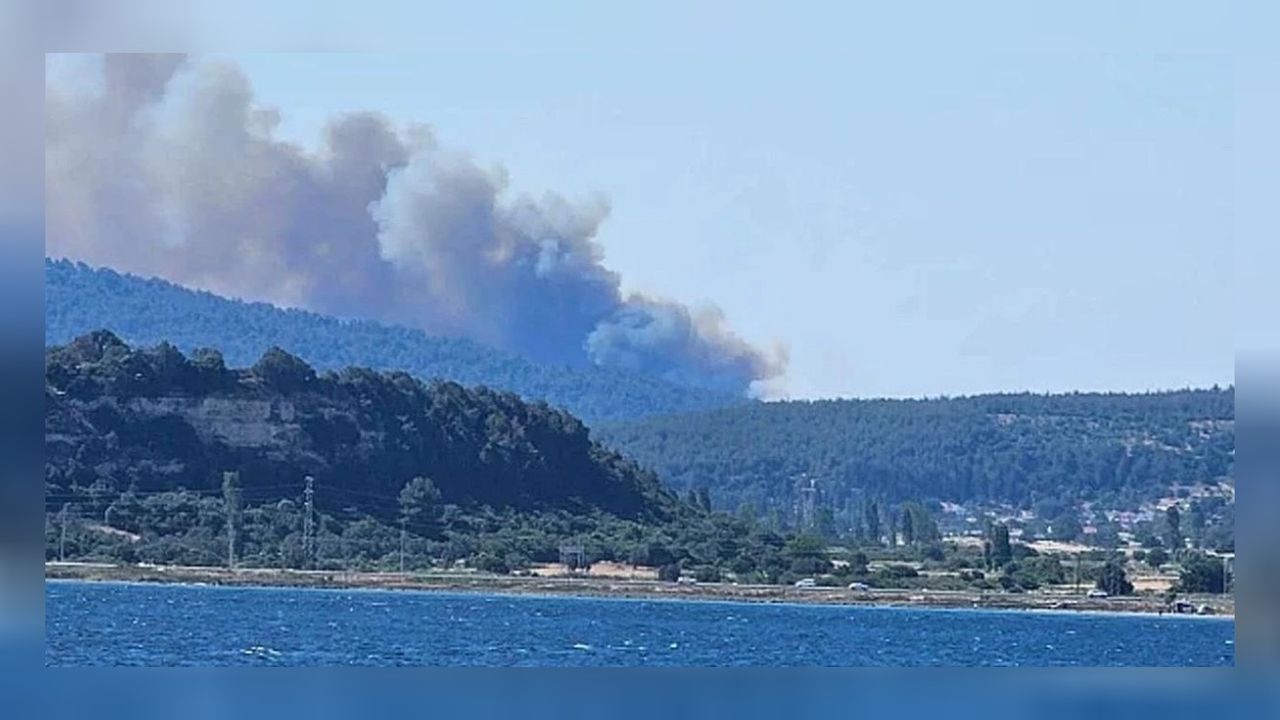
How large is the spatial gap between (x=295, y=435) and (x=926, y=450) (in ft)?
40.4

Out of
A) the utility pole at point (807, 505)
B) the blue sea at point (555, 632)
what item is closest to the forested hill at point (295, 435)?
the blue sea at point (555, 632)

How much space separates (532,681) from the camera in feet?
101

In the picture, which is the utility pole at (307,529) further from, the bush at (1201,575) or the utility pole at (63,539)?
the bush at (1201,575)

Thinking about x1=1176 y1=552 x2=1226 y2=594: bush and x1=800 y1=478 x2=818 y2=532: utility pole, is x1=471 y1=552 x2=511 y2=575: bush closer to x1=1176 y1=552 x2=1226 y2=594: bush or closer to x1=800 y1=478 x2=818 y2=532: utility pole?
x1=800 y1=478 x2=818 y2=532: utility pole

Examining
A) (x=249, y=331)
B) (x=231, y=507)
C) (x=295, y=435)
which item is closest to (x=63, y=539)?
(x=231, y=507)

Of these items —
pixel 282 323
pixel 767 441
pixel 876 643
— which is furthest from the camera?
pixel 767 441

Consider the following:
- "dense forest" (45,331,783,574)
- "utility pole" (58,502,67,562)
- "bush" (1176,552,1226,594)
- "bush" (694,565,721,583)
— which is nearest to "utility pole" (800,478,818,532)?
"bush" (694,565,721,583)

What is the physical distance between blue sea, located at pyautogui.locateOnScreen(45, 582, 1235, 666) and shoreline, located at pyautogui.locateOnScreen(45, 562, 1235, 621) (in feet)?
0.87

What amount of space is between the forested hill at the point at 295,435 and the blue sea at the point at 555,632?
1.94 metres

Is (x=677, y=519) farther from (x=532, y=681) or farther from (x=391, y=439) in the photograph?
(x=532, y=681)

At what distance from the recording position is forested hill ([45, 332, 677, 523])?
47375 millimetres

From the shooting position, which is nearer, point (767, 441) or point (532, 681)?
point (532, 681)

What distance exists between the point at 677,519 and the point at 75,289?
38.4ft

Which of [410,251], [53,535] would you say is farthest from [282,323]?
[53,535]
